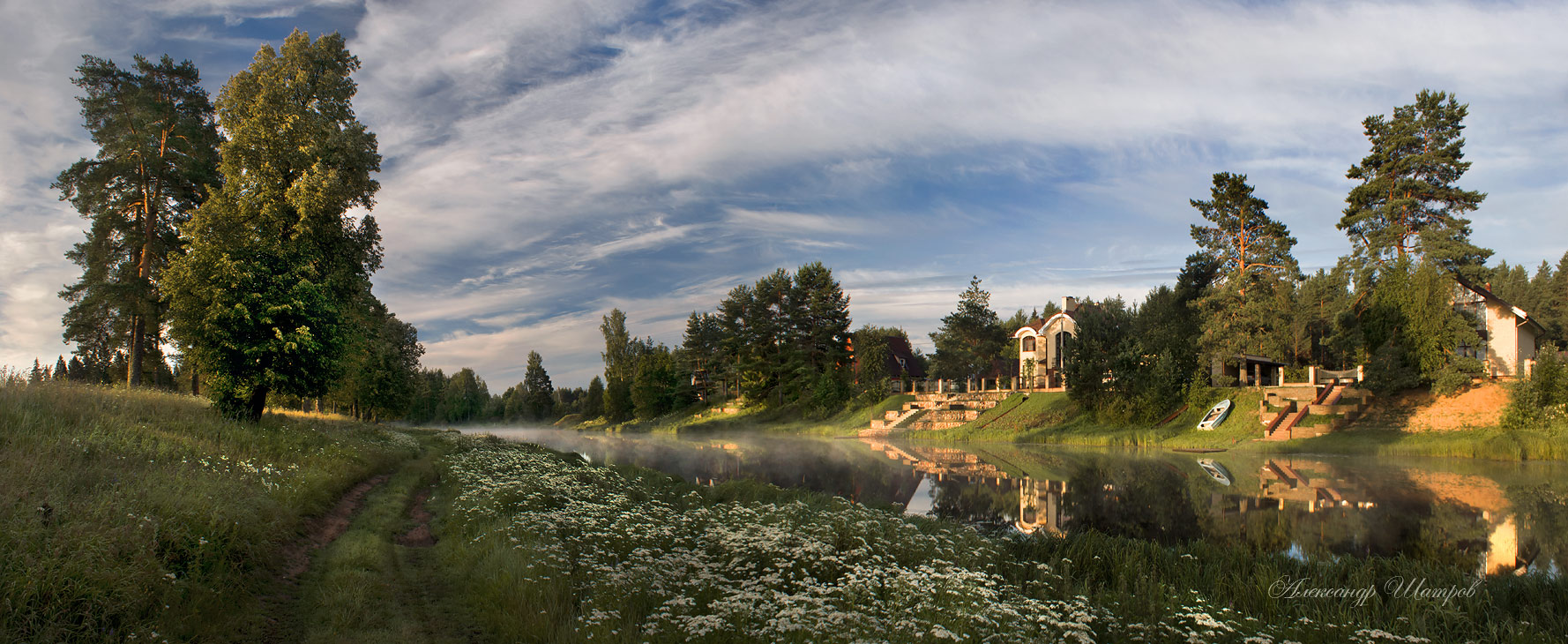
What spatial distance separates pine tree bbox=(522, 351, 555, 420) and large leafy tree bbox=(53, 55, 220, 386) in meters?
101

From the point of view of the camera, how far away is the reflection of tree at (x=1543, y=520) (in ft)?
39.6

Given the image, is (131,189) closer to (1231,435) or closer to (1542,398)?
(1231,435)

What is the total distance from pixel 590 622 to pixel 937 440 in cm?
4047

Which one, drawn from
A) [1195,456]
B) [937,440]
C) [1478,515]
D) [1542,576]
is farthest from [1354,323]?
[1542,576]

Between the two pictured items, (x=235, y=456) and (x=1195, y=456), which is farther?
(x=1195, y=456)

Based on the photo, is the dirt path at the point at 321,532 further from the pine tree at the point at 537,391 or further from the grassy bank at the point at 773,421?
the pine tree at the point at 537,391

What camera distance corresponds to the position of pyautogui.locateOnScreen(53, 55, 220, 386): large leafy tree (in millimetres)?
29000

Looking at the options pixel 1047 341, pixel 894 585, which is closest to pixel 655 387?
pixel 1047 341

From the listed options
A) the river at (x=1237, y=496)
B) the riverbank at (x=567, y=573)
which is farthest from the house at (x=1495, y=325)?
the riverbank at (x=567, y=573)

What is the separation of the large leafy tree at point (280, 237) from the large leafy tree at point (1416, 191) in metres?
58.8

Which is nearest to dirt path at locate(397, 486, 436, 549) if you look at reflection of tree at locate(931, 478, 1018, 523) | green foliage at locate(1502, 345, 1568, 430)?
reflection of tree at locate(931, 478, 1018, 523)

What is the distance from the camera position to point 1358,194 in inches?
1845

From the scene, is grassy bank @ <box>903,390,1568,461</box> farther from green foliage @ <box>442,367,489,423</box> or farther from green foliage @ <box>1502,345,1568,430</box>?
green foliage @ <box>442,367,489,423</box>

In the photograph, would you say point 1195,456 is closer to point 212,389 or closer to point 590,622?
point 590,622
